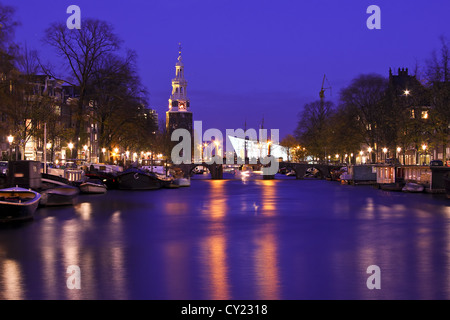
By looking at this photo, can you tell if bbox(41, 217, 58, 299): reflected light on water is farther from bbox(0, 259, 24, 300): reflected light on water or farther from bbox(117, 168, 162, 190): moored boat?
bbox(117, 168, 162, 190): moored boat

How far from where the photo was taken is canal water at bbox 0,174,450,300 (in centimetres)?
2019

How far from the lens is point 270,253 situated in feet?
91.2

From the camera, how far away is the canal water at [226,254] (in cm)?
2019

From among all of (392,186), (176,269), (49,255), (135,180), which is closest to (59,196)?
(49,255)

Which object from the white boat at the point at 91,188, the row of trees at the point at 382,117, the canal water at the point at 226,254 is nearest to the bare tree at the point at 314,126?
the row of trees at the point at 382,117

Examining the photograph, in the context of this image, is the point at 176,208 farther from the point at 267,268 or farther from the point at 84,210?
the point at 267,268

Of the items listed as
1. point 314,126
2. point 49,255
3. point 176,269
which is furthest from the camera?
point 314,126

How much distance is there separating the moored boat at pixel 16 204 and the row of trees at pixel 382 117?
43.6 metres

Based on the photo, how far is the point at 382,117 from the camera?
96.2 m

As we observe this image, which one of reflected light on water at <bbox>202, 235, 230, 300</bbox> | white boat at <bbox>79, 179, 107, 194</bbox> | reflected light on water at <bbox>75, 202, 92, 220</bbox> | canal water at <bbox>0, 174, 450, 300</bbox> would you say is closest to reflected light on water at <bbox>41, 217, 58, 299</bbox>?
canal water at <bbox>0, 174, 450, 300</bbox>

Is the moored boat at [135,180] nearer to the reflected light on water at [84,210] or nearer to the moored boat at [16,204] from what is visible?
the reflected light on water at [84,210]

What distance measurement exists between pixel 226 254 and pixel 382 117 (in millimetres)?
73021
